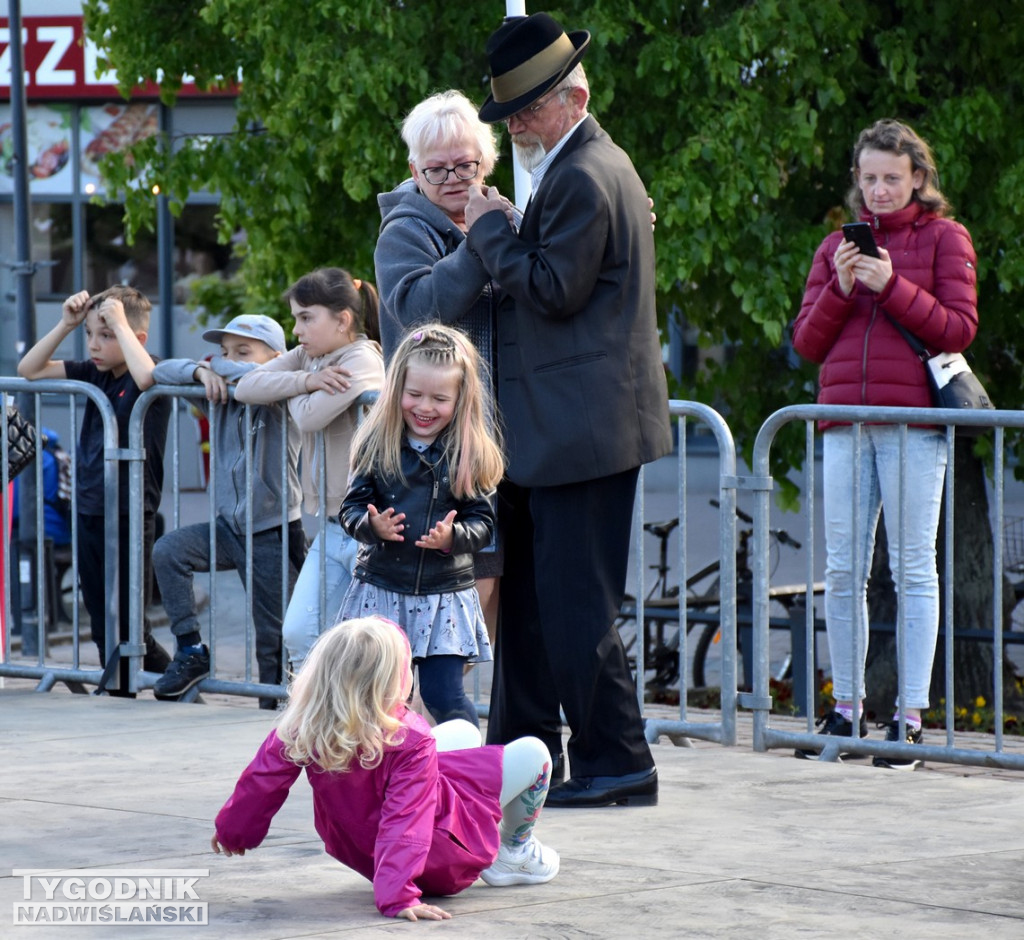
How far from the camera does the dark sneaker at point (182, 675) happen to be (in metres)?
7.63

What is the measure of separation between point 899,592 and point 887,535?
234mm

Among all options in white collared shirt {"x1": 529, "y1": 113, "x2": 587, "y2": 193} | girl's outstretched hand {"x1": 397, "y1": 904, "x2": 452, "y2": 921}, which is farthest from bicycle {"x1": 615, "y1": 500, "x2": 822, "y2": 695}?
girl's outstretched hand {"x1": 397, "y1": 904, "x2": 452, "y2": 921}

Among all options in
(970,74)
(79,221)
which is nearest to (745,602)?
(970,74)

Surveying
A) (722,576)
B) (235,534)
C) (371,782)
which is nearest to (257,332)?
(235,534)

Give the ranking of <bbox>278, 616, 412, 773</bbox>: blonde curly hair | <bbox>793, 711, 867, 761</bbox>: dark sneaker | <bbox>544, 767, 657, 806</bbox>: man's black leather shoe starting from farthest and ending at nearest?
<bbox>793, 711, 867, 761</bbox>: dark sneaker → <bbox>544, 767, 657, 806</bbox>: man's black leather shoe → <bbox>278, 616, 412, 773</bbox>: blonde curly hair

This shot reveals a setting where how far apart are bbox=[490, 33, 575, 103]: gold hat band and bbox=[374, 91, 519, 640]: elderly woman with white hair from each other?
242 mm

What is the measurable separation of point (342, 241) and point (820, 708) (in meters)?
3.68

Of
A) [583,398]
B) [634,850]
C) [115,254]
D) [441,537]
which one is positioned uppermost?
[115,254]

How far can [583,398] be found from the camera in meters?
5.08

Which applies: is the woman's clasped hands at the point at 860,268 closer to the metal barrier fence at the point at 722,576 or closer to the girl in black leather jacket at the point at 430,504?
the metal barrier fence at the point at 722,576

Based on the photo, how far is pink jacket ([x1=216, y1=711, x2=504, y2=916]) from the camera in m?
3.98

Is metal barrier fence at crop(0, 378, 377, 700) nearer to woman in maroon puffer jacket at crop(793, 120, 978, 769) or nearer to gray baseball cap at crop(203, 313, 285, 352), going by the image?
gray baseball cap at crop(203, 313, 285, 352)

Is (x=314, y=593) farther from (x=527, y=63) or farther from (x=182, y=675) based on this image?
(x=527, y=63)

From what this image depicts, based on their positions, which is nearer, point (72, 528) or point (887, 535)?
point (887, 535)
